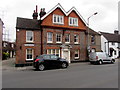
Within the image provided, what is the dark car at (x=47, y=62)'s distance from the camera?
1343 centimetres

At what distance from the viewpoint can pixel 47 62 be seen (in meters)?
13.8

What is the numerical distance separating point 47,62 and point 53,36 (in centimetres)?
685

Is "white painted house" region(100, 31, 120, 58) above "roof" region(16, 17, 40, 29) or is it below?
below

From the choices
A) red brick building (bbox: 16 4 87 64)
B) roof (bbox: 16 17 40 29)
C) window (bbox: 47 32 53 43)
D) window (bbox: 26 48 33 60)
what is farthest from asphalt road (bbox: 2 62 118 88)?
window (bbox: 47 32 53 43)

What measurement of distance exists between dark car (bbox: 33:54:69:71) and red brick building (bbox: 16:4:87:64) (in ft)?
15.5

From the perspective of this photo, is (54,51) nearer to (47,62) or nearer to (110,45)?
(47,62)

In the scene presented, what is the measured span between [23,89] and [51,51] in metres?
13.4

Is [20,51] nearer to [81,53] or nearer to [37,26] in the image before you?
[37,26]

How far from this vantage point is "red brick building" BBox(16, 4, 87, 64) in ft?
58.2

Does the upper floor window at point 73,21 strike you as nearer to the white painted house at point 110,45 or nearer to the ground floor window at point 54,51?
the ground floor window at point 54,51

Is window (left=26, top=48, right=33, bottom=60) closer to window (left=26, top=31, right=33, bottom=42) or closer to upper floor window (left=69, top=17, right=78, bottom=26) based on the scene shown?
window (left=26, top=31, right=33, bottom=42)

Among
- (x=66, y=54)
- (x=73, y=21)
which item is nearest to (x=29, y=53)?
(x=66, y=54)

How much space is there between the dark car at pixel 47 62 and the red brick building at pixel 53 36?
471cm

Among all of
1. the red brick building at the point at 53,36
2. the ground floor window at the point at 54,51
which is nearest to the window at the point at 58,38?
the red brick building at the point at 53,36
